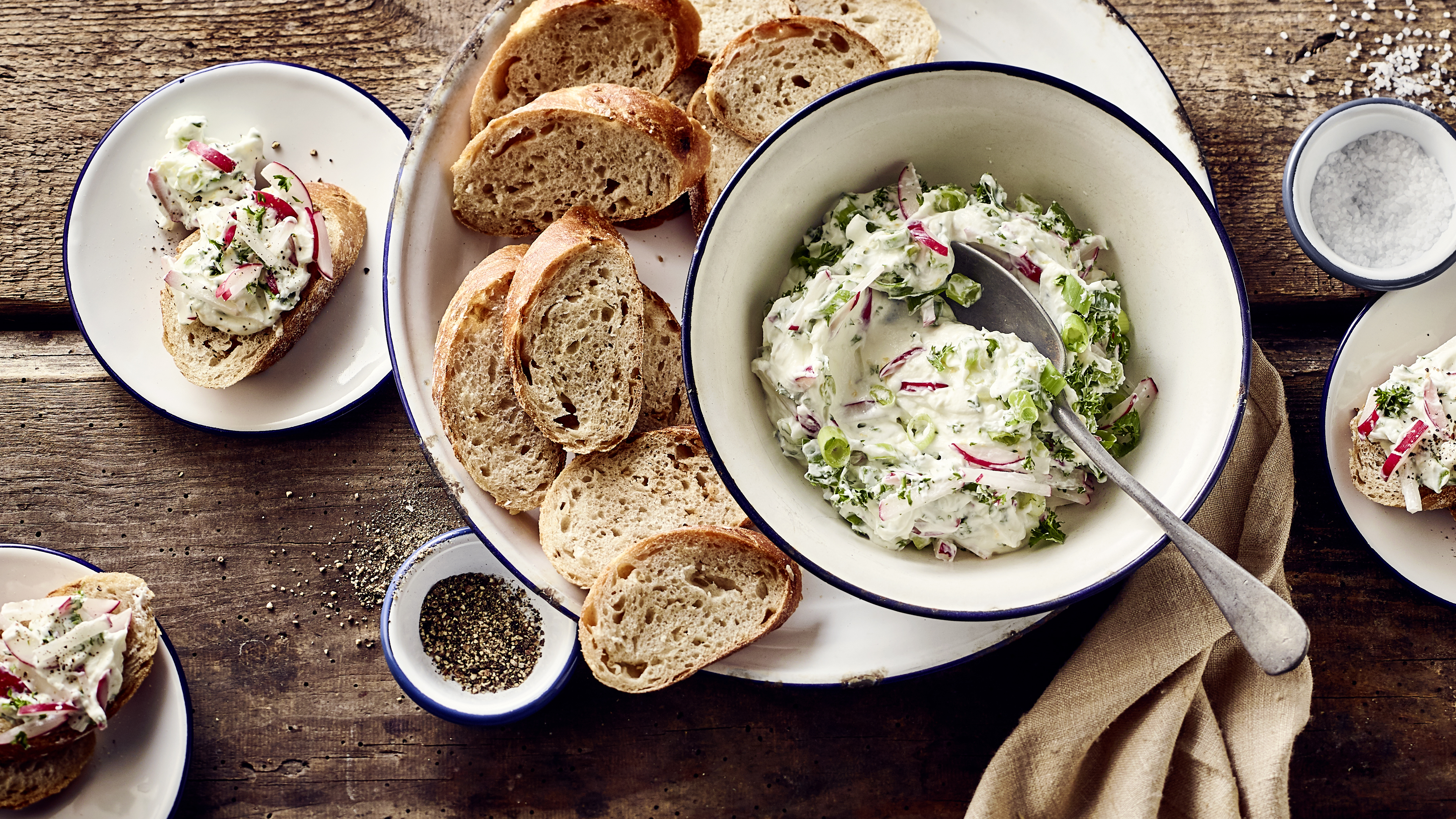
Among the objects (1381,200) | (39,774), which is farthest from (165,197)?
(1381,200)

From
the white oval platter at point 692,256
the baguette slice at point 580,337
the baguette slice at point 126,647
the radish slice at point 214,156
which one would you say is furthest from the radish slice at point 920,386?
the baguette slice at point 126,647

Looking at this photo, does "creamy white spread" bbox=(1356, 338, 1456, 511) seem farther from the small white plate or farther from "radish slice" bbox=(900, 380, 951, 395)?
"radish slice" bbox=(900, 380, 951, 395)

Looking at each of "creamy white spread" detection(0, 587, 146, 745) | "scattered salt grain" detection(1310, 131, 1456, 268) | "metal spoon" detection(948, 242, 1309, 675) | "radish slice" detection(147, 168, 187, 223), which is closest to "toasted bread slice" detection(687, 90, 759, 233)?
"metal spoon" detection(948, 242, 1309, 675)

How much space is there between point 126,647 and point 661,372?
1292 millimetres

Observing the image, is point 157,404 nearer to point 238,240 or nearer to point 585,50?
point 238,240

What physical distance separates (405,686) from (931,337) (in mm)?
1318

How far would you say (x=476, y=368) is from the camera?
1.84m

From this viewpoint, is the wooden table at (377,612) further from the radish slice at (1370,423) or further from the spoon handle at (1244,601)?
the spoon handle at (1244,601)

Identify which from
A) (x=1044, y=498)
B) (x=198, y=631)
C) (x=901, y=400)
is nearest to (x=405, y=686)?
(x=198, y=631)

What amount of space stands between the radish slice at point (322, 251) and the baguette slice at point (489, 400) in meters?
0.34

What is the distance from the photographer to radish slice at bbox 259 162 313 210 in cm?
199

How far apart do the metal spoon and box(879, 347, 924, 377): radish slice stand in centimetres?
14

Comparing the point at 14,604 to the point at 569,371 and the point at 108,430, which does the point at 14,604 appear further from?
the point at 569,371

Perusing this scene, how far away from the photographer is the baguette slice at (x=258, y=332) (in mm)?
1993
